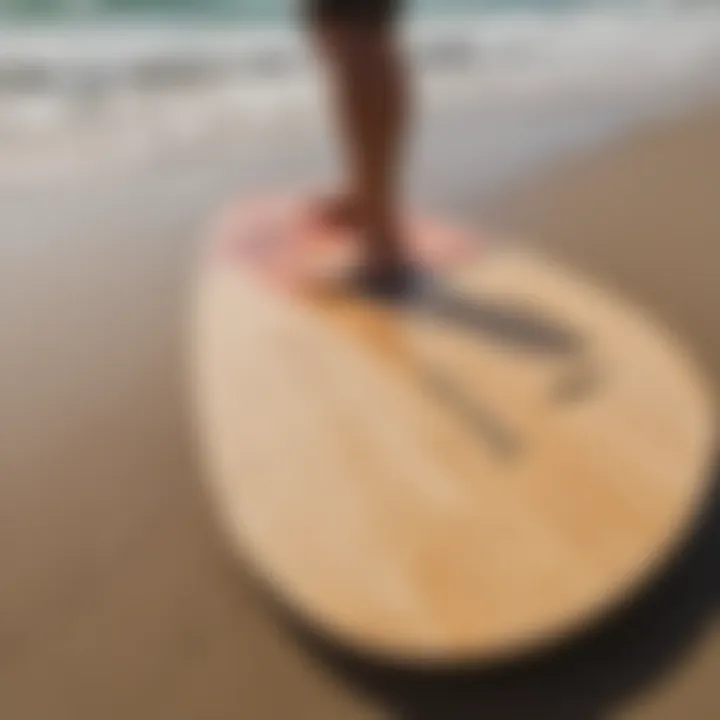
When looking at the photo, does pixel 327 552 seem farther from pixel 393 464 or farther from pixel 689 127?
pixel 689 127

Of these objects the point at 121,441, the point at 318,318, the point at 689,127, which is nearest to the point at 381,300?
the point at 318,318

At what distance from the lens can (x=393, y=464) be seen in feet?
1.55

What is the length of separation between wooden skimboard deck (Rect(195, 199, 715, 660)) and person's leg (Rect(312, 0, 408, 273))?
24 millimetres

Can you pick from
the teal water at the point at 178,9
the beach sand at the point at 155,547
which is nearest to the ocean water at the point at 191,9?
the teal water at the point at 178,9

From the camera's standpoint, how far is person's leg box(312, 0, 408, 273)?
1.54ft

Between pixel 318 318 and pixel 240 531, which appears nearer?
pixel 240 531

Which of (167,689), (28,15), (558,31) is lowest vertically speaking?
(167,689)

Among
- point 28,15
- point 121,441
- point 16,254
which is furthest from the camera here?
point 28,15

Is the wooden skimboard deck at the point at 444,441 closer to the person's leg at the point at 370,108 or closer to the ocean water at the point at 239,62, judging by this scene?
the person's leg at the point at 370,108

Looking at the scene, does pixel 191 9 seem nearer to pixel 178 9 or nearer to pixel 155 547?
pixel 178 9

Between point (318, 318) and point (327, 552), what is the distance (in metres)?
0.16

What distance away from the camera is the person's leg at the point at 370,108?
1.54ft

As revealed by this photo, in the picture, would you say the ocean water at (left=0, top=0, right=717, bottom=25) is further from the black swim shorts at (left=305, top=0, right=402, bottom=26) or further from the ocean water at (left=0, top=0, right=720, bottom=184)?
the black swim shorts at (left=305, top=0, right=402, bottom=26)

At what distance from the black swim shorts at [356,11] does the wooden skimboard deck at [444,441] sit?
0.49ft
